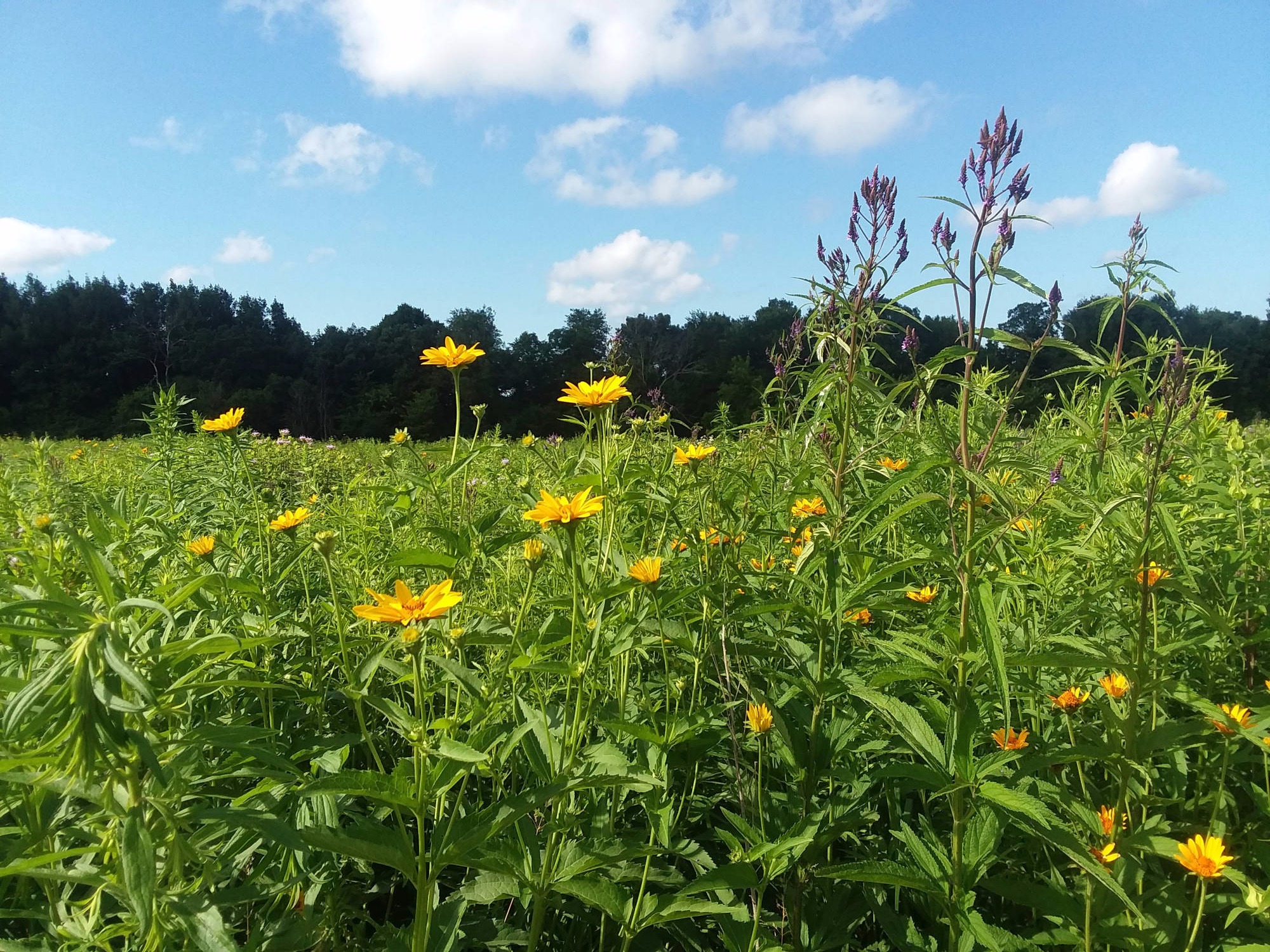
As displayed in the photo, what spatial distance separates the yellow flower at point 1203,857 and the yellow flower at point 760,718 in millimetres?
757

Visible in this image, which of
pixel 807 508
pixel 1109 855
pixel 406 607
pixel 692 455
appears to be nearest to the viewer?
pixel 406 607

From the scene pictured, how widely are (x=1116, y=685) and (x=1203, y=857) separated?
13.3 inches

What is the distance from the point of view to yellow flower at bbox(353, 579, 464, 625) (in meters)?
1.12

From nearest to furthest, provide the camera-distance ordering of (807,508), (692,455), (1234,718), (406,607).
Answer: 1. (406,607)
2. (1234,718)
3. (692,455)
4. (807,508)

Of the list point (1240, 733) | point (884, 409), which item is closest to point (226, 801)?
point (884, 409)

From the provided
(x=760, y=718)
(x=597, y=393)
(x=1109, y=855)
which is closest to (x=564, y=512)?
(x=597, y=393)

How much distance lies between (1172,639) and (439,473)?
1.75 metres

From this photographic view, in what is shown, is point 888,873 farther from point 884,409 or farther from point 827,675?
point 884,409

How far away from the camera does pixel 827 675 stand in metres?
1.54

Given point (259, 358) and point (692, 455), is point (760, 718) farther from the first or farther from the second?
point (259, 358)

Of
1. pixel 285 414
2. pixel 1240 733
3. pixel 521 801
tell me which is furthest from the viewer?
pixel 285 414

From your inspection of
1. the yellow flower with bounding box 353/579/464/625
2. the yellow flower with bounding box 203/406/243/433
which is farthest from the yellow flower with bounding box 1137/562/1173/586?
the yellow flower with bounding box 203/406/243/433

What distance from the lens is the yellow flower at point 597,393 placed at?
164 cm

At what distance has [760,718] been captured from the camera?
1.45 metres
